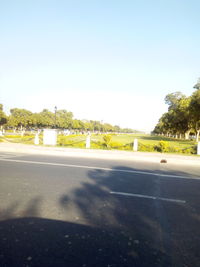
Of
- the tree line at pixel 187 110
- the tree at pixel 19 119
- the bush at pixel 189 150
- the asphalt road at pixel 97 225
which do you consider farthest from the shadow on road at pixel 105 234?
the tree at pixel 19 119

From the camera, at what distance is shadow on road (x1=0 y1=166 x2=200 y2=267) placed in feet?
7.72

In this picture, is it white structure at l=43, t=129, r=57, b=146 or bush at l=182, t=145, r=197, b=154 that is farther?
white structure at l=43, t=129, r=57, b=146

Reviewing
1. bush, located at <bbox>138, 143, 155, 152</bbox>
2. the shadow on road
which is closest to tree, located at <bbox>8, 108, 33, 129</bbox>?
bush, located at <bbox>138, 143, 155, 152</bbox>

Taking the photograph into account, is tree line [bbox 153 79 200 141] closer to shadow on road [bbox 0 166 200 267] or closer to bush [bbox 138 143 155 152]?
bush [bbox 138 143 155 152]

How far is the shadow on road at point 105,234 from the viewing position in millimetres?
2354

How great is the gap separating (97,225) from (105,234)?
31 cm

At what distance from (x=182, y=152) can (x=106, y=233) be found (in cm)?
1494

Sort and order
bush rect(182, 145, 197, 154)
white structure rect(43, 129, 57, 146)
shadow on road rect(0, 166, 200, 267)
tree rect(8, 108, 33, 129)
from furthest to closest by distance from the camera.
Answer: tree rect(8, 108, 33, 129) < white structure rect(43, 129, 57, 146) < bush rect(182, 145, 197, 154) < shadow on road rect(0, 166, 200, 267)

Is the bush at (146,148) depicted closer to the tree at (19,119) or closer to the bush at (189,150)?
the bush at (189,150)

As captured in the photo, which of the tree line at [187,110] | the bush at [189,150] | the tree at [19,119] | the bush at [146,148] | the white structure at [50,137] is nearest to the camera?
the bush at [189,150]

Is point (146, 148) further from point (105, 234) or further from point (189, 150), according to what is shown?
point (105, 234)

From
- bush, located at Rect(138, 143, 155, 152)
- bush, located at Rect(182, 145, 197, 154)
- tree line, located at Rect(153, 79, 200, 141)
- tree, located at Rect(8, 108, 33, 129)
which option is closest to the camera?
bush, located at Rect(182, 145, 197, 154)

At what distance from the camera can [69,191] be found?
4.93 metres

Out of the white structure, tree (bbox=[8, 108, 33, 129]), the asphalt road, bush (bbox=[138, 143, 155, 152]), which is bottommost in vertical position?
the asphalt road
